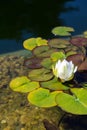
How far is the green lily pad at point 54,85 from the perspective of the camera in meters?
1.50

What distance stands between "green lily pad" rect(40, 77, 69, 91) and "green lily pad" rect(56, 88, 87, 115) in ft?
0.18

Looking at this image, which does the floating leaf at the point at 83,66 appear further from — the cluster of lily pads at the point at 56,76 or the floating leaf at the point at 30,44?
the floating leaf at the point at 30,44

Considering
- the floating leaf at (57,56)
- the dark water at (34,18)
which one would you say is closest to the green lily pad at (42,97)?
the floating leaf at (57,56)

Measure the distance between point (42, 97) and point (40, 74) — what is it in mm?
195

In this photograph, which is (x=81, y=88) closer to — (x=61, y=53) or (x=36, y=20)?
(x=61, y=53)

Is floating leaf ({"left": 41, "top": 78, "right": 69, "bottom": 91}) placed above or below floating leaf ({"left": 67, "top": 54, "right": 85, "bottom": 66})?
below

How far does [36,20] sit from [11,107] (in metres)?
1.14

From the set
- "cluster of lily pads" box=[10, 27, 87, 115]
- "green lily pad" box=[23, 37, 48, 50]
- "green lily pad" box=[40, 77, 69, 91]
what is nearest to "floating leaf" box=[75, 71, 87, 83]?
"cluster of lily pads" box=[10, 27, 87, 115]

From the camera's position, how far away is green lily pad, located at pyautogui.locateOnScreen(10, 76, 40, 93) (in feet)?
5.02

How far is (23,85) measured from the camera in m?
1.56

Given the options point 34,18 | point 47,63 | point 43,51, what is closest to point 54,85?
point 47,63

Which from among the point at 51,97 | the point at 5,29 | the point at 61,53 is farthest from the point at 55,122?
the point at 5,29

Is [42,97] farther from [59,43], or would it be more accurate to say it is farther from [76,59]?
[59,43]

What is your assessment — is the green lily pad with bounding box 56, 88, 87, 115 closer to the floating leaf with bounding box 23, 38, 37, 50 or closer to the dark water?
the floating leaf with bounding box 23, 38, 37, 50
